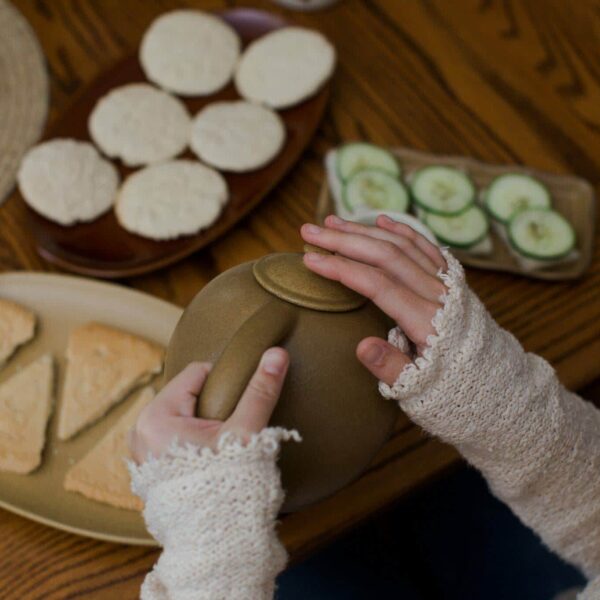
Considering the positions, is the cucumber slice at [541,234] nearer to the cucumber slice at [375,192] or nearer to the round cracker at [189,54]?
the cucumber slice at [375,192]

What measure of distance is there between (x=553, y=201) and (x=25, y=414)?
0.67m

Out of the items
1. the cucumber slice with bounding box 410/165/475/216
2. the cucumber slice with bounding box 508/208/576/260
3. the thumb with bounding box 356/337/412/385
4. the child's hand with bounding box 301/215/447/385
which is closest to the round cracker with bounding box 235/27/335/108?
the cucumber slice with bounding box 410/165/475/216

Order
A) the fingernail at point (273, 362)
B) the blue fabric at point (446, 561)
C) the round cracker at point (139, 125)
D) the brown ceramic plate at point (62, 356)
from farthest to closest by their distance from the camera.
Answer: the round cracker at point (139, 125), the blue fabric at point (446, 561), the brown ceramic plate at point (62, 356), the fingernail at point (273, 362)

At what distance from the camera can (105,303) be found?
0.91m

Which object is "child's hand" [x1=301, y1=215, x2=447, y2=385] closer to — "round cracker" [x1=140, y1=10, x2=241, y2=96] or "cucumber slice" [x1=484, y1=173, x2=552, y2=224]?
"cucumber slice" [x1=484, y1=173, x2=552, y2=224]

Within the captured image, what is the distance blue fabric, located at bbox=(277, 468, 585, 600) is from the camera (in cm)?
92

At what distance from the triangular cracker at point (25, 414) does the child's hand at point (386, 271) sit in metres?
0.38

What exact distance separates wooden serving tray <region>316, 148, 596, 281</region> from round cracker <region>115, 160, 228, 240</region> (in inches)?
5.2

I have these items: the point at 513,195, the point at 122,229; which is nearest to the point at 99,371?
the point at 122,229

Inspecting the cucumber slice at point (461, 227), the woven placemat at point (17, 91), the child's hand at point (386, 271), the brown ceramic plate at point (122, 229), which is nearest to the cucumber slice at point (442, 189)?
the cucumber slice at point (461, 227)

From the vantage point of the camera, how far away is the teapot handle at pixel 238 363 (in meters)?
0.54

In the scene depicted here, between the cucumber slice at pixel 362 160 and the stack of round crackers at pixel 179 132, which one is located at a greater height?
the stack of round crackers at pixel 179 132

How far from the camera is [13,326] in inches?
34.4

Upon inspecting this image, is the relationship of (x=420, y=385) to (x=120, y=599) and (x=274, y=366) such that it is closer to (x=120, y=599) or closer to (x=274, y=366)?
(x=274, y=366)
